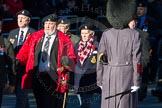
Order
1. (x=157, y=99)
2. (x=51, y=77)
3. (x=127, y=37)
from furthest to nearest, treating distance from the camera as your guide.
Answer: (x=157, y=99) < (x=51, y=77) < (x=127, y=37)

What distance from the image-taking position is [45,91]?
1520 cm

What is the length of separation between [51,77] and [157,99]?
5.20 metres

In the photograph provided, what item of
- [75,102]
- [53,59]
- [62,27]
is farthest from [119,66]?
[75,102]

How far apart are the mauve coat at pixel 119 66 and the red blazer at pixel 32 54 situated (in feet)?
6.23

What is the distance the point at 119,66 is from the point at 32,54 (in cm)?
240

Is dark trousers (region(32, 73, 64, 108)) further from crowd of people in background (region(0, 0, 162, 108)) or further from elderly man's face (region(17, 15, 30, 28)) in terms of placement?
elderly man's face (region(17, 15, 30, 28))

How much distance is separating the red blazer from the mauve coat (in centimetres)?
190

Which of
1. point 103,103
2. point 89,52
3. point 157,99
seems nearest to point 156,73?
point 157,99

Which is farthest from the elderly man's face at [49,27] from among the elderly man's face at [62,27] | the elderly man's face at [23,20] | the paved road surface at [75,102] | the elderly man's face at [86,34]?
the paved road surface at [75,102]

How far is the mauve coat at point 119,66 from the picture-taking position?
1308 centimetres

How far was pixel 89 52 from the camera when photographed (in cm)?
1587

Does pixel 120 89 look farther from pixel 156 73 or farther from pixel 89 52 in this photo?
pixel 156 73

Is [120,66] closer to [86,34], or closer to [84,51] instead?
[84,51]

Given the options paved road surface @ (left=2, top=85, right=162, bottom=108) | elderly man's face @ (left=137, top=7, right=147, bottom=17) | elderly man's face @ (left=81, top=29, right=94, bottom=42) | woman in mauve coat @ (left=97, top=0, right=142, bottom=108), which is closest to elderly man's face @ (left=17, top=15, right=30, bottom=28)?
elderly man's face @ (left=81, top=29, right=94, bottom=42)
